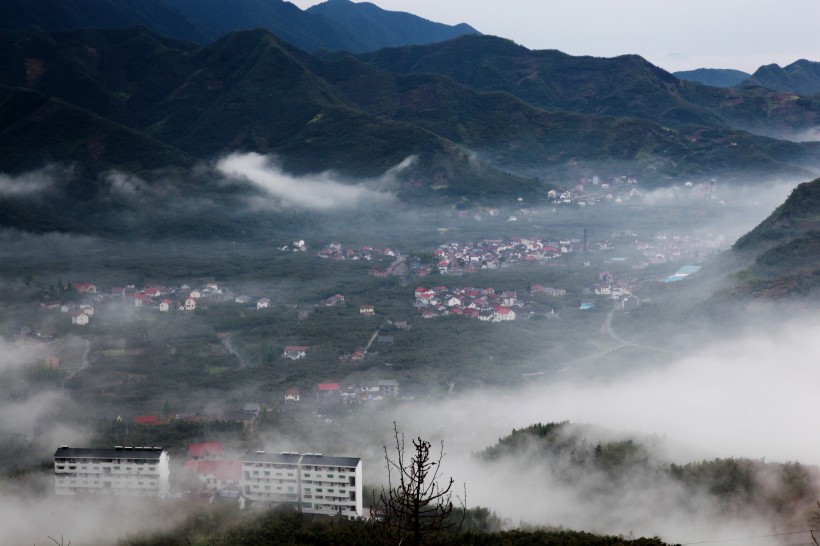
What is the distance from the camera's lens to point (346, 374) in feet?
104

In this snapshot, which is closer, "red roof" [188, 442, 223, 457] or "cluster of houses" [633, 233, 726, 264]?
"red roof" [188, 442, 223, 457]

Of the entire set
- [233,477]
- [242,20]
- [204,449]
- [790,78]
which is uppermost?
[242,20]

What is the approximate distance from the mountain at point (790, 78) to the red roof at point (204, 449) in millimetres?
131388

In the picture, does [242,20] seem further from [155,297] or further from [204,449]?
[204,449]

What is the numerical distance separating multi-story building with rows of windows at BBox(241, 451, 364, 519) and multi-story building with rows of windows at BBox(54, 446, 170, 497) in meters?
2.15

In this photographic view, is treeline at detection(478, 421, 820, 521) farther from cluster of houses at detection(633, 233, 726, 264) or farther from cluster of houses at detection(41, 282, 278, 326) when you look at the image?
cluster of houses at detection(633, 233, 726, 264)

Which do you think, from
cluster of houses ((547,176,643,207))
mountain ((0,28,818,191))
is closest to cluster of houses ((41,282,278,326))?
mountain ((0,28,818,191))

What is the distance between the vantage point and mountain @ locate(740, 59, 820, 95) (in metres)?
140

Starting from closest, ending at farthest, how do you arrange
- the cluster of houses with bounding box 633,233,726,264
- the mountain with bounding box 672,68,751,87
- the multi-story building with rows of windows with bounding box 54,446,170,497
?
1. the multi-story building with rows of windows with bounding box 54,446,170,497
2. the cluster of houses with bounding box 633,233,726,264
3. the mountain with bounding box 672,68,751,87

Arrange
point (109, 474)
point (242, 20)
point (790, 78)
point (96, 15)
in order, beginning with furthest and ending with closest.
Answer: point (242, 20), point (790, 78), point (96, 15), point (109, 474)

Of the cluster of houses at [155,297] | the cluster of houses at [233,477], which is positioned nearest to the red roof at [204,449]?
the cluster of houses at [233,477]

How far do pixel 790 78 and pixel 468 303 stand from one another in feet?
409

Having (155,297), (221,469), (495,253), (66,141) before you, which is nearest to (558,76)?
(495,253)

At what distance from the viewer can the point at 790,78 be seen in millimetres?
145875
